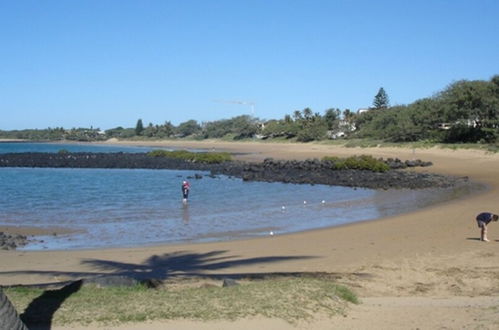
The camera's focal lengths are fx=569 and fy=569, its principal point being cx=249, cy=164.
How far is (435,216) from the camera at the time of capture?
20781 mm

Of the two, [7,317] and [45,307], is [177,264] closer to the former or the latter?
[45,307]

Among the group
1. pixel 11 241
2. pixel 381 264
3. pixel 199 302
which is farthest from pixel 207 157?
pixel 199 302

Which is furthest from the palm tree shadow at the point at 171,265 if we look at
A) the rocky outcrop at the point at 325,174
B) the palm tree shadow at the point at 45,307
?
the rocky outcrop at the point at 325,174

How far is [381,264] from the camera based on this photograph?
12.3m

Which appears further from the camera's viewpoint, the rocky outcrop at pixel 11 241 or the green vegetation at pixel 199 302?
the rocky outcrop at pixel 11 241

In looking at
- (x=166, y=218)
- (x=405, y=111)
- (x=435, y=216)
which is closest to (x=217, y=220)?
(x=166, y=218)

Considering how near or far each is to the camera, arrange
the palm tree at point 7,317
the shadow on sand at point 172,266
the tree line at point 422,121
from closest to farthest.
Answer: the palm tree at point 7,317, the shadow on sand at point 172,266, the tree line at point 422,121

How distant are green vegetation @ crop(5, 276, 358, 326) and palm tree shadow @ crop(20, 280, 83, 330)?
7 cm

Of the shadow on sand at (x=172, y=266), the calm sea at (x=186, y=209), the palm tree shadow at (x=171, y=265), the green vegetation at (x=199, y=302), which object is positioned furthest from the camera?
the calm sea at (x=186, y=209)

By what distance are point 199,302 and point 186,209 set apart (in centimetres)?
1815

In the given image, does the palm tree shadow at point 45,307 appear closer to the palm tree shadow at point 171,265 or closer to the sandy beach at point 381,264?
the sandy beach at point 381,264

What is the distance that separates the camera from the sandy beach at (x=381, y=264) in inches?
307

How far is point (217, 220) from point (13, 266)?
967 cm

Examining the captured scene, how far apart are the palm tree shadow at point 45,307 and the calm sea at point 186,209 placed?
8.31 metres
